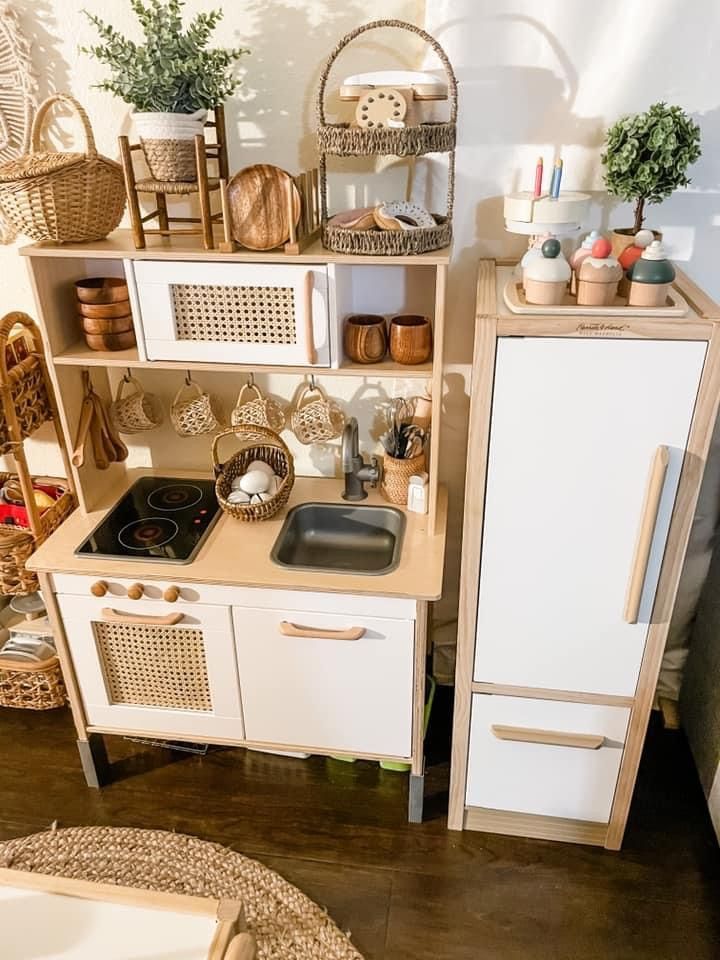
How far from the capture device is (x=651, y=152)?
159 cm

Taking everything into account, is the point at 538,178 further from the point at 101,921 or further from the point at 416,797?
the point at 101,921

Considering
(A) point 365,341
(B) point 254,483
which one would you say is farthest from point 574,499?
(B) point 254,483

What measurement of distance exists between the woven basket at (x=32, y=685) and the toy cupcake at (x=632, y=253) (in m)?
1.75

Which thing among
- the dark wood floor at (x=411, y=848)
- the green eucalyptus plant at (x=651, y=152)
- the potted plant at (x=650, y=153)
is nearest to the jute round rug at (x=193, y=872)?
the dark wood floor at (x=411, y=848)

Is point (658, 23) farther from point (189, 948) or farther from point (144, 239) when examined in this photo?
point (189, 948)

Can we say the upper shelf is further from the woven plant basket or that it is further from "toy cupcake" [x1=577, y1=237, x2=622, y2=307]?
the woven plant basket

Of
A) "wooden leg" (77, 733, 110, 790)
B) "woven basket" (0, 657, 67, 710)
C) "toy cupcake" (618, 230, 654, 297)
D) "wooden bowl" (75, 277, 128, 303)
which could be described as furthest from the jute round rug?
"toy cupcake" (618, 230, 654, 297)

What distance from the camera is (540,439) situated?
1.52 metres

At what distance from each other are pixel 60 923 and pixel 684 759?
5.47ft

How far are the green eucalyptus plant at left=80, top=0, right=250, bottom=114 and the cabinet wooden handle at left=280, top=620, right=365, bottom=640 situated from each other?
1.15 metres

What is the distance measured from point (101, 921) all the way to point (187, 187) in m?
1.46

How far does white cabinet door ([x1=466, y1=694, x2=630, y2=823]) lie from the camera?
1811 millimetres

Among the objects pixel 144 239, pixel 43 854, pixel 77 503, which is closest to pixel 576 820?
pixel 43 854

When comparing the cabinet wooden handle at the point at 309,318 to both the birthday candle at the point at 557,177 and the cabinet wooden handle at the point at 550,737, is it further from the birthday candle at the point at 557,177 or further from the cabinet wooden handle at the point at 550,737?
the cabinet wooden handle at the point at 550,737
